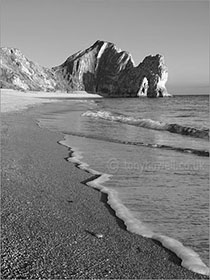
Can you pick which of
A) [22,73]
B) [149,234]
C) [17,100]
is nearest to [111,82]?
[22,73]

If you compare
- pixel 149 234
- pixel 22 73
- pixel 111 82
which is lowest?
pixel 149 234

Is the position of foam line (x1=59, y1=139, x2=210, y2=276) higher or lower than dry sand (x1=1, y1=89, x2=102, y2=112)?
lower

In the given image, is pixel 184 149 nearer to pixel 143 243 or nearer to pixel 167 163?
pixel 167 163

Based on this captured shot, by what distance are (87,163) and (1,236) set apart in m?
4.34

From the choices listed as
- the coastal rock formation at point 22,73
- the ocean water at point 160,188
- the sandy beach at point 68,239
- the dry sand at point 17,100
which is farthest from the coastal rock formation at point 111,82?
the sandy beach at point 68,239

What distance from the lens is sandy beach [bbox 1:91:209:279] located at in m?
2.77

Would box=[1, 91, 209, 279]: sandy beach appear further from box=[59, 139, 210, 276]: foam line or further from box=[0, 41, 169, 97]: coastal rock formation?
box=[0, 41, 169, 97]: coastal rock formation

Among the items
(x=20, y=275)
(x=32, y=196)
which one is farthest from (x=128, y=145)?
(x=20, y=275)

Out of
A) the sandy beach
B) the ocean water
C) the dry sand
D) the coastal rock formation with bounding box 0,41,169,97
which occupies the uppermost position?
the coastal rock formation with bounding box 0,41,169,97

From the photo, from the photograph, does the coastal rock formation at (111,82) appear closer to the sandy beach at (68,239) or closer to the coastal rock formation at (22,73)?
the coastal rock formation at (22,73)

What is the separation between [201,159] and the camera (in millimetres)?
8391

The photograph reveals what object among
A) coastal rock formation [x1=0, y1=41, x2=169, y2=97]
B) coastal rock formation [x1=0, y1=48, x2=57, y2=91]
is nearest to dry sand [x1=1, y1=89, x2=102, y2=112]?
coastal rock formation [x1=0, y1=48, x2=57, y2=91]

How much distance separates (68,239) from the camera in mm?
3375

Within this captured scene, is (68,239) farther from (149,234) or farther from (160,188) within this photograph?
(160,188)
